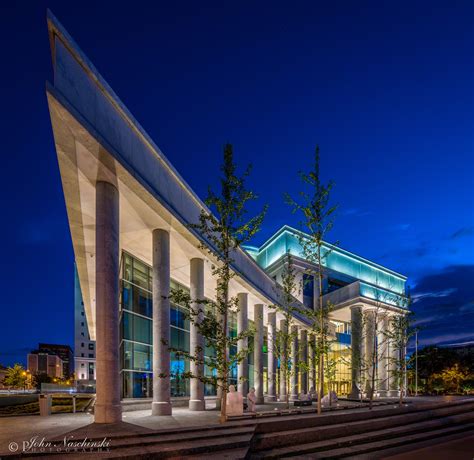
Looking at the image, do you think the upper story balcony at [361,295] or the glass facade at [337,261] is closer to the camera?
the upper story balcony at [361,295]

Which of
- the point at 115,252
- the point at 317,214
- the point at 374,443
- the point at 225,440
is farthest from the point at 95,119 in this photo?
the point at 374,443

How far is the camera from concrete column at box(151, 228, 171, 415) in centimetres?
1806

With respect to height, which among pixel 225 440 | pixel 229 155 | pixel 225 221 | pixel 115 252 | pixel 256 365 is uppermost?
pixel 229 155

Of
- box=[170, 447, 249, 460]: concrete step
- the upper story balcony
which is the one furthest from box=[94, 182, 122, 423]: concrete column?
the upper story balcony

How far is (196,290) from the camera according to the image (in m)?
22.1

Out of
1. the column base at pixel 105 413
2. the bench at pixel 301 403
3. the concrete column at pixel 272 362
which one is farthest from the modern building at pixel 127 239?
the bench at pixel 301 403

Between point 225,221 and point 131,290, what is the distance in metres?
10.3

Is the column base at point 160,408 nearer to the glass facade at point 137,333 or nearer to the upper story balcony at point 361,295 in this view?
the glass facade at point 137,333

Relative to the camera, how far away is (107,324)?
1356cm

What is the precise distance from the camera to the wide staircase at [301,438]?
1067cm

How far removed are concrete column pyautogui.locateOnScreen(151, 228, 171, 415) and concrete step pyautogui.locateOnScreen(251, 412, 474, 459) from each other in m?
6.19

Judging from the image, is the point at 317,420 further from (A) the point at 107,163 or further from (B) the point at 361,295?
(B) the point at 361,295

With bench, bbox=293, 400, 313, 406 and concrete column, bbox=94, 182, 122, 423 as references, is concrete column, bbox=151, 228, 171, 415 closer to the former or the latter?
concrete column, bbox=94, 182, 122, 423

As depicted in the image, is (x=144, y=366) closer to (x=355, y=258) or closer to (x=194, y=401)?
(x=194, y=401)
